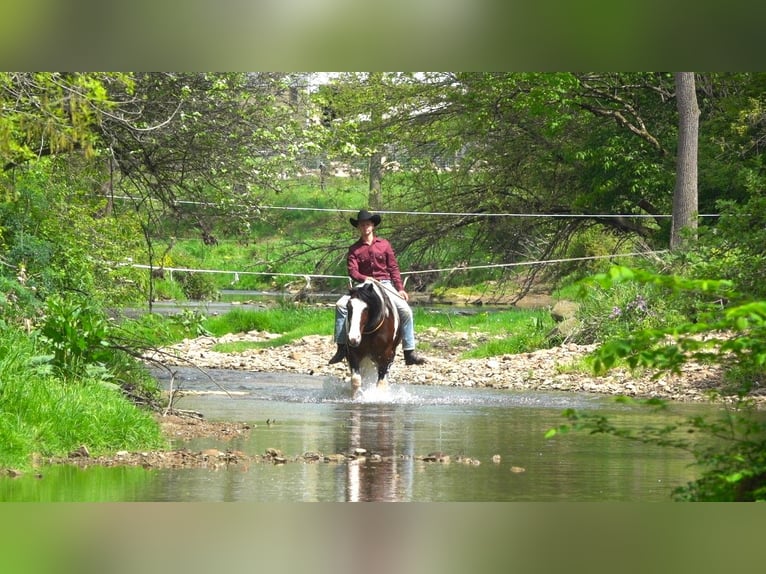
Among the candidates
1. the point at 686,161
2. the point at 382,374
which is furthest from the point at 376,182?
the point at 382,374

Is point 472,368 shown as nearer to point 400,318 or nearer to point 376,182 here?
point 400,318

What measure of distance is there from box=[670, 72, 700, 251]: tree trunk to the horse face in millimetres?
7328

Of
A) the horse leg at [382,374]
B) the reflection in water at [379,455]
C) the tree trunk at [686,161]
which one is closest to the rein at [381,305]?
the horse leg at [382,374]

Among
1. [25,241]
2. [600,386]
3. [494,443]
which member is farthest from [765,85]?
[25,241]

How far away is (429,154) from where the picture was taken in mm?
26328

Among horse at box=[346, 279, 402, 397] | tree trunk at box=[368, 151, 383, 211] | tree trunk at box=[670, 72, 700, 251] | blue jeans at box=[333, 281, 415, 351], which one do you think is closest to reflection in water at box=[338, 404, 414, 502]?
horse at box=[346, 279, 402, 397]

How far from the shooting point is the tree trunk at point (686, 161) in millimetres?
20500

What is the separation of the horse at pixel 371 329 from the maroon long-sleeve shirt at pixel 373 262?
18 cm

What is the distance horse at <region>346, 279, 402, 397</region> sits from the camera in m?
14.4

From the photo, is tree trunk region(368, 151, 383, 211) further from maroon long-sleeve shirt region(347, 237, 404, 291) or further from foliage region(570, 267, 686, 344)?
maroon long-sleeve shirt region(347, 237, 404, 291)

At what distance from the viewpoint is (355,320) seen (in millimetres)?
14398

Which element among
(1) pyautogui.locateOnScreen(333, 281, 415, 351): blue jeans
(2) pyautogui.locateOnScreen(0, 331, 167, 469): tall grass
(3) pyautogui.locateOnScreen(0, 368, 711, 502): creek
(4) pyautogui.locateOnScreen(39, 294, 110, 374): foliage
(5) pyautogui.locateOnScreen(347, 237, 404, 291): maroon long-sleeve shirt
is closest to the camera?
(3) pyautogui.locateOnScreen(0, 368, 711, 502): creek

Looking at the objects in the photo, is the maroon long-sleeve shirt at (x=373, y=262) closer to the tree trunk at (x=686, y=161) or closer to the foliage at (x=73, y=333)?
the foliage at (x=73, y=333)
